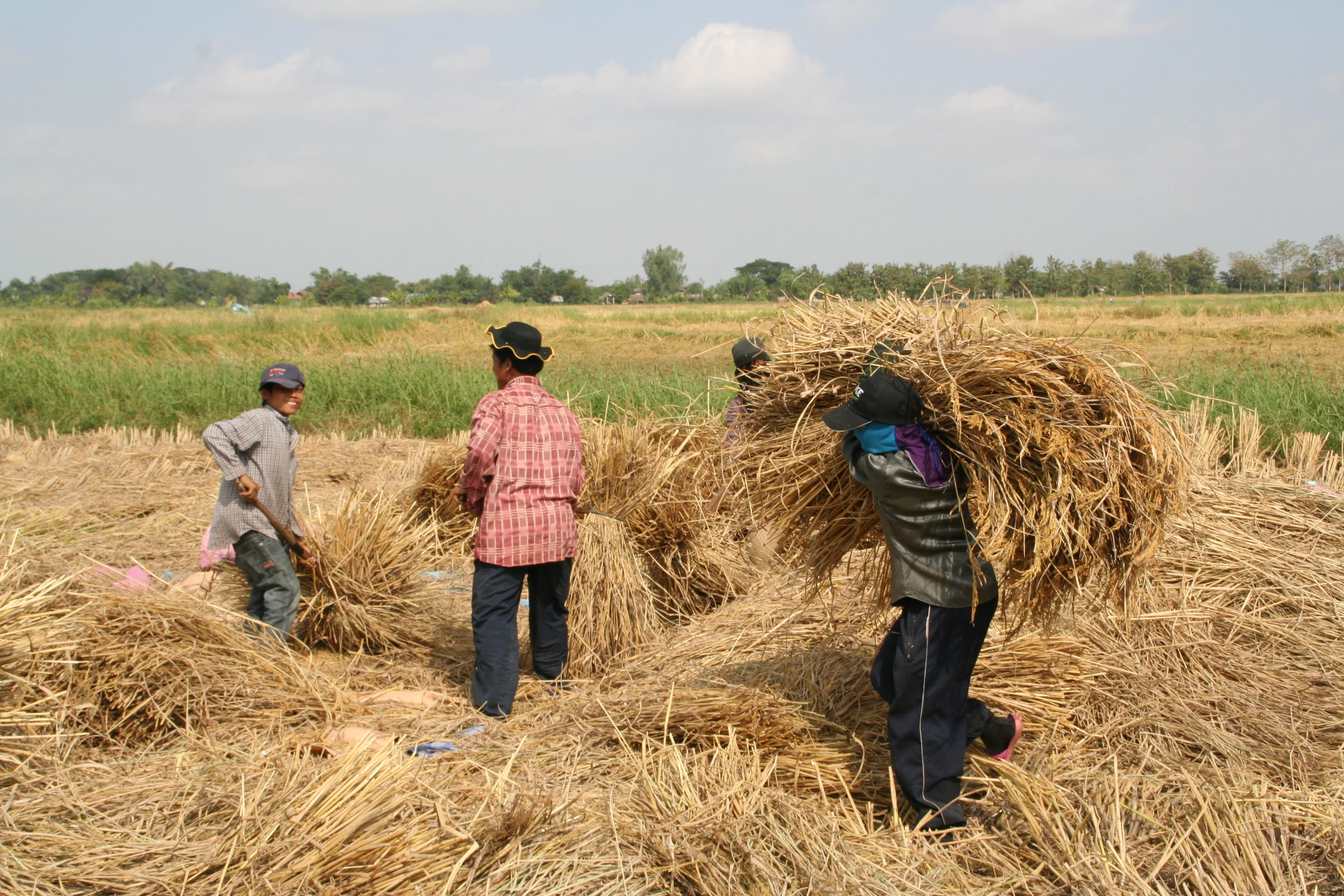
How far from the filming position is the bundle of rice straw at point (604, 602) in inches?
159

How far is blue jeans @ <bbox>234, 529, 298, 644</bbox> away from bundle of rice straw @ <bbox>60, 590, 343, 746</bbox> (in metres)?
0.30

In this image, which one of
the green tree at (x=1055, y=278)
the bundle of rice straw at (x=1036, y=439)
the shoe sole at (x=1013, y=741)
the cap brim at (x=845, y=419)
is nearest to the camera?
the bundle of rice straw at (x=1036, y=439)

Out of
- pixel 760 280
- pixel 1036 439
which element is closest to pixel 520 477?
pixel 1036 439

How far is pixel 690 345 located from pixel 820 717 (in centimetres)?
2015

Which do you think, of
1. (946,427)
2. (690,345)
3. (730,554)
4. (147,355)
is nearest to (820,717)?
(946,427)

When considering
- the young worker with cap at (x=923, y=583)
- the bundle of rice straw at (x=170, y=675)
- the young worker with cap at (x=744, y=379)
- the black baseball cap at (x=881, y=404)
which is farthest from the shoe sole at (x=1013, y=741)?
the bundle of rice straw at (x=170, y=675)

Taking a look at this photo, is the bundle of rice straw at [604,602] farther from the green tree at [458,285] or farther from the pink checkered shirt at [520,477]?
the green tree at [458,285]

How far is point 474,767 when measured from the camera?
293 cm

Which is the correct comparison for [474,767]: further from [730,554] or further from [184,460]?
[184,460]

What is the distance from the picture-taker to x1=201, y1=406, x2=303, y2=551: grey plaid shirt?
3.73m

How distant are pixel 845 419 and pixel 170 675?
2.40 meters

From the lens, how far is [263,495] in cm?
381

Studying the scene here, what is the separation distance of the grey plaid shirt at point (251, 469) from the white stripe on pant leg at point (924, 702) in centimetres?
263

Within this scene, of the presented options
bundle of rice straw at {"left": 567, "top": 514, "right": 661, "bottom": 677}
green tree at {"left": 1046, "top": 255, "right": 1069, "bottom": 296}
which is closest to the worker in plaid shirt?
bundle of rice straw at {"left": 567, "top": 514, "right": 661, "bottom": 677}
